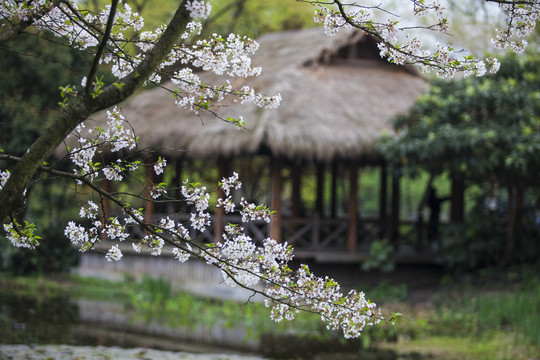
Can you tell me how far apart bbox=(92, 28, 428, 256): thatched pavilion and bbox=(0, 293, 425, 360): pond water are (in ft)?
8.63

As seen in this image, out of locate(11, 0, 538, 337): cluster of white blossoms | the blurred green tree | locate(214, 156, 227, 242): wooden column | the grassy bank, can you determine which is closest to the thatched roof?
A: locate(214, 156, 227, 242): wooden column

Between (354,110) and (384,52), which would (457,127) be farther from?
(384,52)

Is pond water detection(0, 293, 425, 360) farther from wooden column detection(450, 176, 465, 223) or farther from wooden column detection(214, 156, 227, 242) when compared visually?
wooden column detection(450, 176, 465, 223)

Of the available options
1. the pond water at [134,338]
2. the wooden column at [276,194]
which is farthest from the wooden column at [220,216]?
the pond water at [134,338]

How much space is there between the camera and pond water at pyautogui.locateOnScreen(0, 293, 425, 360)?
23.5 feet

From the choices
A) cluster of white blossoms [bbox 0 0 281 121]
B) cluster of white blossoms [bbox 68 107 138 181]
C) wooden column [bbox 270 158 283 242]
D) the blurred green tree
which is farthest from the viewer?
wooden column [bbox 270 158 283 242]

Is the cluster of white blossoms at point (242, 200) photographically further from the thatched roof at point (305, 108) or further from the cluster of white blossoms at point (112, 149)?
the thatched roof at point (305, 108)

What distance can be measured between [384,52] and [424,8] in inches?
13.3

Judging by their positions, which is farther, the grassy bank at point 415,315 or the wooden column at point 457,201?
the wooden column at point 457,201

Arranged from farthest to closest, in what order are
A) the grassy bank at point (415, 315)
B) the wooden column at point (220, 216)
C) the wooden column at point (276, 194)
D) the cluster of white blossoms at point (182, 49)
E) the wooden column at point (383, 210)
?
the wooden column at point (383, 210) → the wooden column at point (220, 216) → the wooden column at point (276, 194) → the grassy bank at point (415, 315) → the cluster of white blossoms at point (182, 49)

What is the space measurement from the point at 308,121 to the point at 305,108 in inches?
15.7

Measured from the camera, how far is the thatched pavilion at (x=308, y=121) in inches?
420

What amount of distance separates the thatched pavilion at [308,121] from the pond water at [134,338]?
8.63ft

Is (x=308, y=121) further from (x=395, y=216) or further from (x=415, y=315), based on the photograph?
(x=415, y=315)
